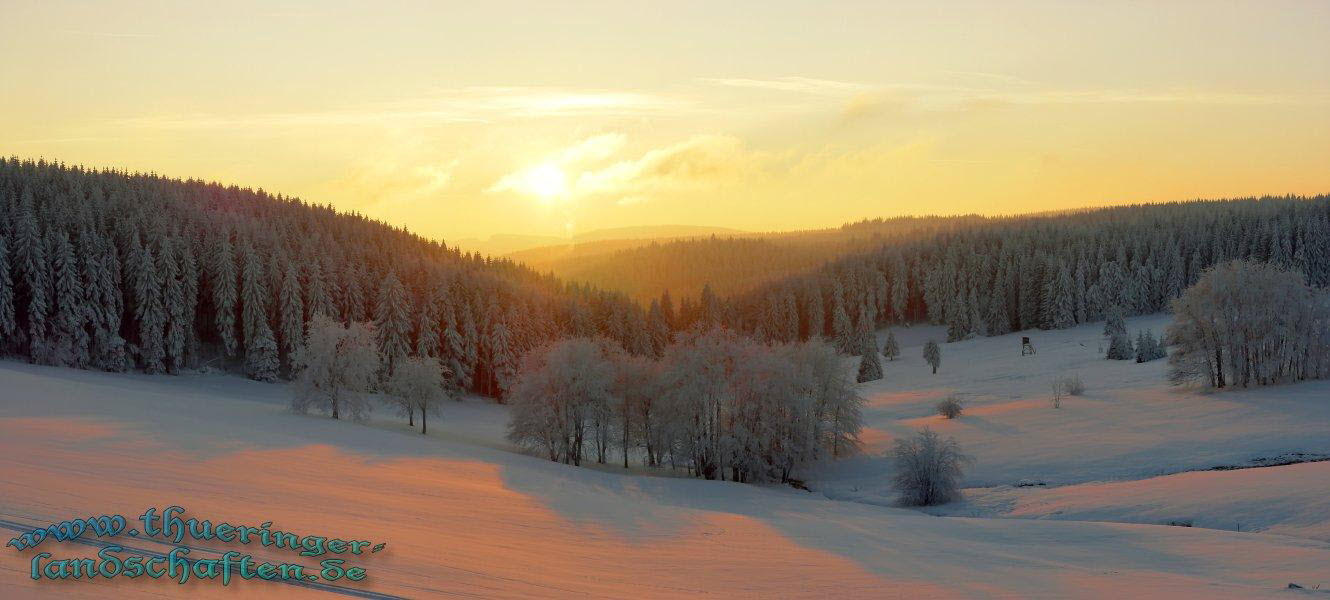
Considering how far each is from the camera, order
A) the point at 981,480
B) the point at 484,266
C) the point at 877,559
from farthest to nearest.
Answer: the point at 484,266 < the point at 981,480 < the point at 877,559

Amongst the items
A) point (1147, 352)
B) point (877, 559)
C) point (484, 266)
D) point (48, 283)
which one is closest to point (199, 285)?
point (48, 283)

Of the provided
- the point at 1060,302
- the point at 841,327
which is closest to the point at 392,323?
the point at 841,327

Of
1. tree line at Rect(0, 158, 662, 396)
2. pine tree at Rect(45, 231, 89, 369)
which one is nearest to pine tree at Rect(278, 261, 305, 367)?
tree line at Rect(0, 158, 662, 396)

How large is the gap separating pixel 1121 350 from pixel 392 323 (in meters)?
74.1

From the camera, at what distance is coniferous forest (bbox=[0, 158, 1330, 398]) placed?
72812mm

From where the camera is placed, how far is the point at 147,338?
2923 inches

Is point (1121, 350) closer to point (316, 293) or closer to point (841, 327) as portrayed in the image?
point (841, 327)

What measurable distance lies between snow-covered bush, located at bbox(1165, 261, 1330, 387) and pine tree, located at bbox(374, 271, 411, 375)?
232 feet

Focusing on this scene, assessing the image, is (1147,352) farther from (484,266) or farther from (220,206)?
(220,206)

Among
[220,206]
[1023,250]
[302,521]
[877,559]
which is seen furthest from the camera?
[1023,250]

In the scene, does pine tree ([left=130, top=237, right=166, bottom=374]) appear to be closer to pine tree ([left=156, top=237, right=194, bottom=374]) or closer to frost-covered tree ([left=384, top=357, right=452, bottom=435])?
pine tree ([left=156, top=237, right=194, bottom=374])

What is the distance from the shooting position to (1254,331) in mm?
60500

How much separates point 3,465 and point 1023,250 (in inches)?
5635

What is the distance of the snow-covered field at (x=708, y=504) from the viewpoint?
19203 mm
